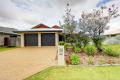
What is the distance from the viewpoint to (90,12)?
58.0 feet

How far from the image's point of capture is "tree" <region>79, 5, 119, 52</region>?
16.9 metres

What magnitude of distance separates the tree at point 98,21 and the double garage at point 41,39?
37.9 feet

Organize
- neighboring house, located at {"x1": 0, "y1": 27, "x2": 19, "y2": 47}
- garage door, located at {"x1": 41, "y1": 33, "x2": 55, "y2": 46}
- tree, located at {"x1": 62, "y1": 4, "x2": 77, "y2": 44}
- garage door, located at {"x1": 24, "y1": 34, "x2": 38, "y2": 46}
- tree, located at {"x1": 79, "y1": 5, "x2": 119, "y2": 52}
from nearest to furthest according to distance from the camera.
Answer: tree, located at {"x1": 79, "y1": 5, "x2": 119, "y2": 52} → tree, located at {"x1": 62, "y1": 4, "x2": 77, "y2": 44} → garage door, located at {"x1": 41, "y1": 33, "x2": 55, "y2": 46} → garage door, located at {"x1": 24, "y1": 34, "x2": 38, "y2": 46} → neighboring house, located at {"x1": 0, "y1": 27, "x2": 19, "y2": 47}

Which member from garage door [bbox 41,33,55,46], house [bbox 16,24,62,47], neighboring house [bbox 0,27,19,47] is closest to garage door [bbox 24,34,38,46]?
house [bbox 16,24,62,47]

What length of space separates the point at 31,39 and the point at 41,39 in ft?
6.43

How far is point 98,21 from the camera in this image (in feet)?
55.4

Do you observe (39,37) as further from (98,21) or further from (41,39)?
(98,21)

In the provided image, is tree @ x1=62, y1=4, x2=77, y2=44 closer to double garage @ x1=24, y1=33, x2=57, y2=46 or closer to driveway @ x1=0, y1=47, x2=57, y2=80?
driveway @ x1=0, y1=47, x2=57, y2=80

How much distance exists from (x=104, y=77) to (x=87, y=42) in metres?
12.0

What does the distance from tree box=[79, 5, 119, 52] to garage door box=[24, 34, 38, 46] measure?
43.9 ft

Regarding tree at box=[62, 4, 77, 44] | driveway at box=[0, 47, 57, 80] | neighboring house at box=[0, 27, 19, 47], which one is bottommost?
driveway at box=[0, 47, 57, 80]

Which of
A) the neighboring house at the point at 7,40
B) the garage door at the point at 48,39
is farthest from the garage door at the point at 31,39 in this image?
the neighboring house at the point at 7,40

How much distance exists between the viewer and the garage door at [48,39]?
28.6m

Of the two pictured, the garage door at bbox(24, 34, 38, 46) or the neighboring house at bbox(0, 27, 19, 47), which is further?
the neighboring house at bbox(0, 27, 19, 47)
